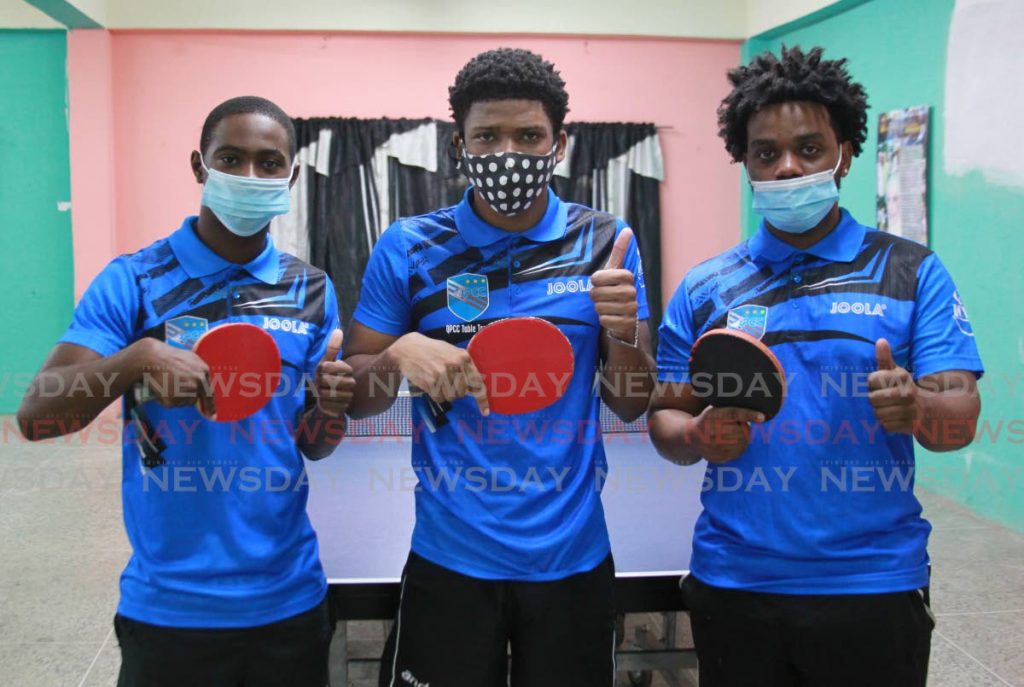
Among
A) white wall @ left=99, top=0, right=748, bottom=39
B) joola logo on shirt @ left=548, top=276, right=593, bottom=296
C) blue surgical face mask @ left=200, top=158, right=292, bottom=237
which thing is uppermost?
white wall @ left=99, top=0, right=748, bottom=39

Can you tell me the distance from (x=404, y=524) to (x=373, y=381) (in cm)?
107

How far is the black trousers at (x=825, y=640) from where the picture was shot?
1.74m

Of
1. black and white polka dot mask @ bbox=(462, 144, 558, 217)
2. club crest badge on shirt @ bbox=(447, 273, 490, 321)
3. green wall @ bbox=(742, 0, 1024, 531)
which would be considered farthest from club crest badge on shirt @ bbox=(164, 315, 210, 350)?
green wall @ bbox=(742, 0, 1024, 531)

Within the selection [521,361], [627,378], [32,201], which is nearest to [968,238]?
[627,378]

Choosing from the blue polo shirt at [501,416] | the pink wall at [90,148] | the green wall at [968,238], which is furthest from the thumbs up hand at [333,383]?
the pink wall at [90,148]

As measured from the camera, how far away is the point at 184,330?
5.88 feet

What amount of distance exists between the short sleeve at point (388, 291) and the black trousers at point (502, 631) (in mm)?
541

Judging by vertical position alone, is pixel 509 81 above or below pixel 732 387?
above

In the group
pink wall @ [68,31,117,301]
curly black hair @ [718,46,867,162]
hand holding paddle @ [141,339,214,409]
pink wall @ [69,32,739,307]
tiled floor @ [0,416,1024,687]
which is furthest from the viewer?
pink wall @ [69,32,739,307]

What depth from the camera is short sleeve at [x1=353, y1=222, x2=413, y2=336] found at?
1890 millimetres

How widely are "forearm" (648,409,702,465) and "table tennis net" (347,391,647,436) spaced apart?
164 cm

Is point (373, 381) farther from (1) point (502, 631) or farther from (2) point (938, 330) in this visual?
(2) point (938, 330)

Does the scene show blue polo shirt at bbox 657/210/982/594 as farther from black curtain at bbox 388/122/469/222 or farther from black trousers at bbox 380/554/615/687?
black curtain at bbox 388/122/469/222

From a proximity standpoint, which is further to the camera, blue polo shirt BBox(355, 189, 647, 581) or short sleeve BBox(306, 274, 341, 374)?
short sleeve BBox(306, 274, 341, 374)
